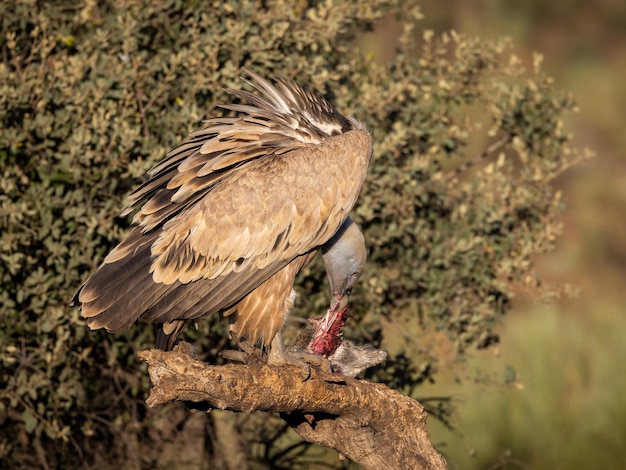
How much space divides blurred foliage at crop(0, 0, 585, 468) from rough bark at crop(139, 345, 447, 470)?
1.93 m

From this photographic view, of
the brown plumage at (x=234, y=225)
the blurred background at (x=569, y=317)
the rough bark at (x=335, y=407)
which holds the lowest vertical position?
the rough bark at (x=335, y=407)

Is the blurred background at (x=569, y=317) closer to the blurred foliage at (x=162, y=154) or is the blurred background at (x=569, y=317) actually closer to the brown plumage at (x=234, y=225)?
the blurred foliage at (x=162, y=154)

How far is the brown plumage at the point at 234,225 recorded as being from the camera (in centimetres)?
582

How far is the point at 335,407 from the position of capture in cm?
554

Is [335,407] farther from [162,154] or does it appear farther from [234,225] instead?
[162,154]

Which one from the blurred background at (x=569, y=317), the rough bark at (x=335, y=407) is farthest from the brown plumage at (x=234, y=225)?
the blurred background at (x=569, y=317)

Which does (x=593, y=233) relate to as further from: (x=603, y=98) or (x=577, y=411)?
(x=577, y=411)

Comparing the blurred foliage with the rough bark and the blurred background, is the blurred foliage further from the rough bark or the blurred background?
the rough bark

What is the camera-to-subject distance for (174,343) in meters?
5.95

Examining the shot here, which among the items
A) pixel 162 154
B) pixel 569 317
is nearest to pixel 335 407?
pixel 162 154

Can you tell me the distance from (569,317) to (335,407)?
8.41m

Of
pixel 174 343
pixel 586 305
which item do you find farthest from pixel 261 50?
pixel 586 305

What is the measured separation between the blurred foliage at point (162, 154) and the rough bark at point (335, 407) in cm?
193

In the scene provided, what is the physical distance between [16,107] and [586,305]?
9.64 meters
